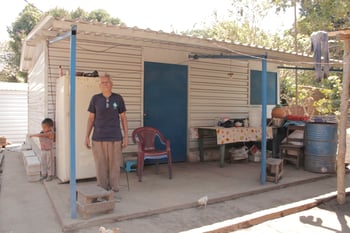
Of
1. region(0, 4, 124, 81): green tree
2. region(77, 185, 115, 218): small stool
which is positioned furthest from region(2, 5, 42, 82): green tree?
region(77, 185, 115, 218): small stool

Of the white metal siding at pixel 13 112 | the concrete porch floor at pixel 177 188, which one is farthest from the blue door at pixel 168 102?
the white metal siding at pixel 13 112

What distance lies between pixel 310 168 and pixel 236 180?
6.48ft

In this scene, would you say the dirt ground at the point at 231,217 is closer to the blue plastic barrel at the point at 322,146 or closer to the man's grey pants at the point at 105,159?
the man's grey pants at the point at 105,159

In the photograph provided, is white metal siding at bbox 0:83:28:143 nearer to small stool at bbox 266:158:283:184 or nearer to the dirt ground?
small stool at bbox 266:158:283:184

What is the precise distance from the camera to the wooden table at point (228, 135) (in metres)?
7.11

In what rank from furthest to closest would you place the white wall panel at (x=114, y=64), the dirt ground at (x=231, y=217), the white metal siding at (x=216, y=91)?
the white metal siding at (x=216, y=91)
the white wall panel at (x=114, y=64)
the dirt ground at (x=231, y=217)

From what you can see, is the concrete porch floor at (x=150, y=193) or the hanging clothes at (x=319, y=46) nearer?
the concrete porch floor at (x=150, y=193)

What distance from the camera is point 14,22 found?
24188 mm

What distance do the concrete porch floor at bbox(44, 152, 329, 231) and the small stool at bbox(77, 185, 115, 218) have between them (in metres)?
0.08

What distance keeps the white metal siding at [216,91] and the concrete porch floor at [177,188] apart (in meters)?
1.17

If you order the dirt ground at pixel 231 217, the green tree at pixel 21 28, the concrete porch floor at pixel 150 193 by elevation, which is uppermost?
the green tree at pixel 21 28

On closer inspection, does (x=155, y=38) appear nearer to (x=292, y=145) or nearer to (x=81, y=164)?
(x=81, y=164)

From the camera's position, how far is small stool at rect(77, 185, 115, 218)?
4.06 meters

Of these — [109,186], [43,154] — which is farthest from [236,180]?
[43,154]
